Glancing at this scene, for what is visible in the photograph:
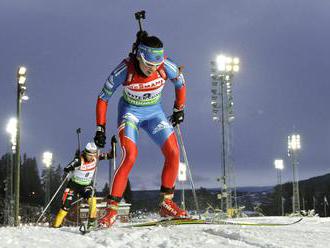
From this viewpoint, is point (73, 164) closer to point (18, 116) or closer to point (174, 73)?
point (174, 73)

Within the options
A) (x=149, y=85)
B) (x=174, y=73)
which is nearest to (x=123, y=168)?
(x=149, y=85)

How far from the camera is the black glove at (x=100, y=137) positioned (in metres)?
7.39

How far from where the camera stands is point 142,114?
305 inches

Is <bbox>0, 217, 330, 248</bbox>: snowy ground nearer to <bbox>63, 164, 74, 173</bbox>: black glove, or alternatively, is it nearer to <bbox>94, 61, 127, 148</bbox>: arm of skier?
<bbox>94, 61, 127, 148</bbox>: arm of skier

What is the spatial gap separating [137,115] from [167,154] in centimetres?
75

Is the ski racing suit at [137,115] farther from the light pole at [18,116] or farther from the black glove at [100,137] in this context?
the light pole at [18,116]

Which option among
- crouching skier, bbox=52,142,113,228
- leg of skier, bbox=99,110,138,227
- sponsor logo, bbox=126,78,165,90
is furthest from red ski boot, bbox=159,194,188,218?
crouching skier, bbox=52,142,113,228

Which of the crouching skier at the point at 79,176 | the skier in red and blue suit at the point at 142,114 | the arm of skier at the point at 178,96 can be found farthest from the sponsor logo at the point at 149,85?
the crouching skier at the point at 79,176

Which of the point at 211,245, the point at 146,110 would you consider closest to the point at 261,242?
the point at 211,245

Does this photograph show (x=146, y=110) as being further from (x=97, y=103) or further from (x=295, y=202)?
(x=295, y=202)

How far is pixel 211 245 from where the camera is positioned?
203 inches

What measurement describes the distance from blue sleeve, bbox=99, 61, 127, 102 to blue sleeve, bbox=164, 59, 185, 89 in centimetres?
70

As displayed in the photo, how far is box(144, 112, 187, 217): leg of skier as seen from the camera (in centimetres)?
777

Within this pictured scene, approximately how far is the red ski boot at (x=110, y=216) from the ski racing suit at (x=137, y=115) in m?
0.09
